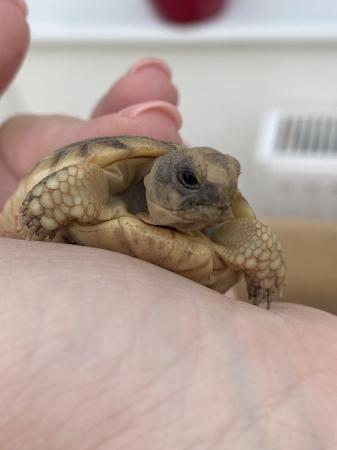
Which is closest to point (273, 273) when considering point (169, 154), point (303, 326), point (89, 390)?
point (303, 326)

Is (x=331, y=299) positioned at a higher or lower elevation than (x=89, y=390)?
lower

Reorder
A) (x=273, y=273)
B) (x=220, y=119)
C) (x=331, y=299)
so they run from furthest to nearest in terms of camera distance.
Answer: (x=220, y=119) → (x=331, y=299) → (x=273, y=273)

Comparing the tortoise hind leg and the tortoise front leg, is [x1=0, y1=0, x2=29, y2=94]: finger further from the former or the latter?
the tortoise front leg

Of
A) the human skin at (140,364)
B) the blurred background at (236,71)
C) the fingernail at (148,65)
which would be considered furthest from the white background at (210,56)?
the human skin at (140,364)

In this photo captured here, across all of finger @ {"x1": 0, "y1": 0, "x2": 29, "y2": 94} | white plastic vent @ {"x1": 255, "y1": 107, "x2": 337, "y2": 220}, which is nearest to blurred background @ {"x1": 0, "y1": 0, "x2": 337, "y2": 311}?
white plastic vent @ {"x1": 255, "y1": 107, "x2": 337, "y2": 220}

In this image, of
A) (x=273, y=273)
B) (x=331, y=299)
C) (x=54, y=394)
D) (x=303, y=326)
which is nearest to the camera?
(x=54, y=394)

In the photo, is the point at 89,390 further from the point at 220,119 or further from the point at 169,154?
the point at 220,119
